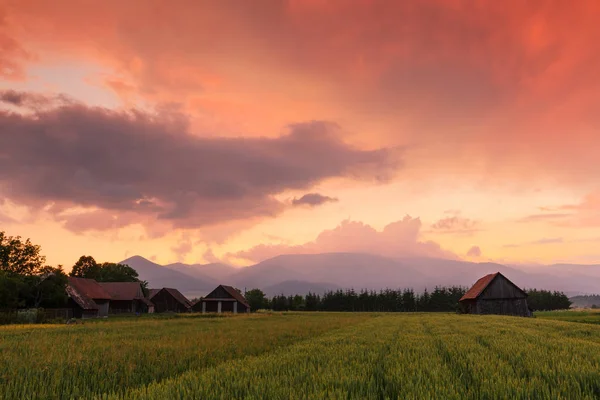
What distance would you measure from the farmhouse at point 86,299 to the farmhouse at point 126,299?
11.6 m

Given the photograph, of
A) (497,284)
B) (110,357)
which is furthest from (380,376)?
(497,284)

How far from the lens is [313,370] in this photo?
8.09 meters

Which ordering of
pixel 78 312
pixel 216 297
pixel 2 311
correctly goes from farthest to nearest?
pixel 216 297, pixel 78 312, pixel 2 311

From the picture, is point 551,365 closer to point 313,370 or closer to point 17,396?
point 313,370

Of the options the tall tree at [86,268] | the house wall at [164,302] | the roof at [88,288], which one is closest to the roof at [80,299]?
the roof at [88,288]

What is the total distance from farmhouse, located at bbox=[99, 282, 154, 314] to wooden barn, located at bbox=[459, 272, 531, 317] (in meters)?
74.3

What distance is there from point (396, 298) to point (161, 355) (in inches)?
4724

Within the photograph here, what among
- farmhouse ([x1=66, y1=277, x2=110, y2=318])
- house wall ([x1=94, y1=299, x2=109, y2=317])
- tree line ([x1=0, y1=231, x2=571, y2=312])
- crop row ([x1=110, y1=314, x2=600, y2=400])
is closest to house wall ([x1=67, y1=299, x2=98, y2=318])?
farmhouse ([x1=66, y1=277, x2=110, y2=318])

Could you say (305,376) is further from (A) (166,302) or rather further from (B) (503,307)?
(A) (166,302)

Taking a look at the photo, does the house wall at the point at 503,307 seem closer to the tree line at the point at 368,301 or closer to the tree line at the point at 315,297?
the tree line at the point at 315,297

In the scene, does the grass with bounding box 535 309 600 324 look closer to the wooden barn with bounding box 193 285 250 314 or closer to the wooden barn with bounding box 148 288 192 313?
the wooden barn with bounding box 193 285 250 314

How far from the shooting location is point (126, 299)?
3504 inches

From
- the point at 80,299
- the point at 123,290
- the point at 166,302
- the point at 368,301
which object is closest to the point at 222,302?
the point at 166,302

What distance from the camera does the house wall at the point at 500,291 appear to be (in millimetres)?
64375
